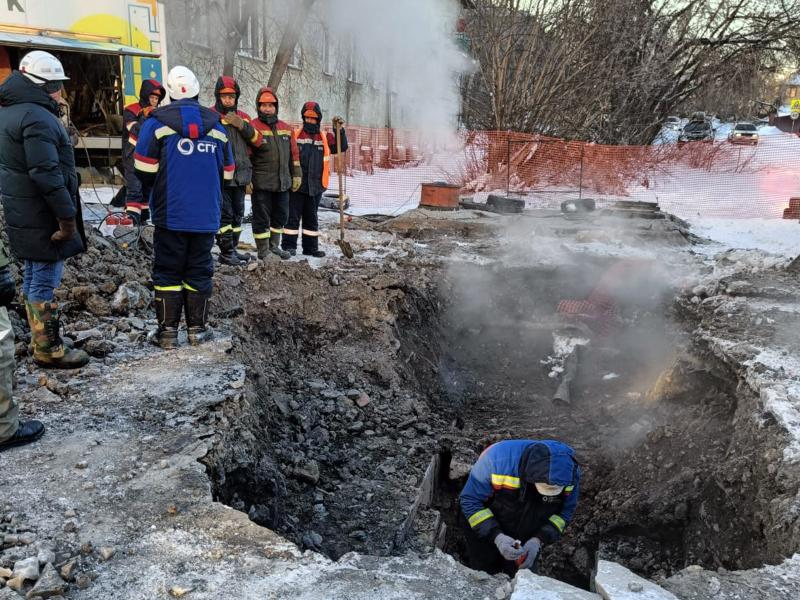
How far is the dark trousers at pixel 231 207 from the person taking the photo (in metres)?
7.46

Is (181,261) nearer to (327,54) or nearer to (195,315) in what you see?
(195,315)

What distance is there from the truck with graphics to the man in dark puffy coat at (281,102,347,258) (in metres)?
3.58

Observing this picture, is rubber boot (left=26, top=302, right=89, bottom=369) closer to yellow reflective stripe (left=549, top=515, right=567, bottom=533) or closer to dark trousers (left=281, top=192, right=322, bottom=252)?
yellow reflective stripe (left=549, top=515, right=567, bottom=533)

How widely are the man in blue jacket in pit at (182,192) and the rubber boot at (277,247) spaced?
9.85 feet

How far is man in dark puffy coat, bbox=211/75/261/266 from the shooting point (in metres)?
7.15

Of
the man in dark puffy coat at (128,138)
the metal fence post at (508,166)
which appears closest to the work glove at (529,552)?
the man in dark puffy coat at (128,138)

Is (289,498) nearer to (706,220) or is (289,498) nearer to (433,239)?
(433,239)

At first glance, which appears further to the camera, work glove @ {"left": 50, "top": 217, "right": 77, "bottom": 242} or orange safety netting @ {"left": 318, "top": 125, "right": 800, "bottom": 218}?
orange safety netting @ {"left": 318, "top": 125, "right": 800, "bottom": 218}

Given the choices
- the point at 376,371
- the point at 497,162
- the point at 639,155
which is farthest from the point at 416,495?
the point at 639,155

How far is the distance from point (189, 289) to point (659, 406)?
14.0 ft

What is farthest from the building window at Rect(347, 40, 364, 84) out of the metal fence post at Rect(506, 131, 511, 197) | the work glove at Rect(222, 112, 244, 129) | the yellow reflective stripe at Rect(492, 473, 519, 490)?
the yellow reflective stripe at Rect(492, 473, 519, 490)

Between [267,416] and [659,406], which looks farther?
[659,406]

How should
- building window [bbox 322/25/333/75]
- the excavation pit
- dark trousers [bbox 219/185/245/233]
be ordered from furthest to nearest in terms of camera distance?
building window [bbox 322/25/333/75]
dark trousers [bbox 219/185/245/233]
the excavation pit

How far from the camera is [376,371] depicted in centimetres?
612
